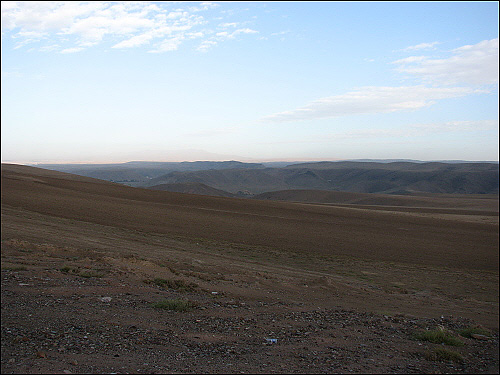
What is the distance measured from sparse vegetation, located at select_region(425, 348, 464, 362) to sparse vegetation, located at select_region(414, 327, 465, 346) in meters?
0.70

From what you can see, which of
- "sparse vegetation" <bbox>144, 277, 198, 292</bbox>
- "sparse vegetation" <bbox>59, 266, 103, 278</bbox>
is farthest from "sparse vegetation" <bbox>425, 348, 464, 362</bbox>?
"sparse vegetation" <bbox>59, 266, 103, 278</bbox>

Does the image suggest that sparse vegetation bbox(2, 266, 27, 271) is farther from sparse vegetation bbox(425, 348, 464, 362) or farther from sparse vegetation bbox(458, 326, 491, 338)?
sparse vegetation bbox(458, 326, 491, 338)

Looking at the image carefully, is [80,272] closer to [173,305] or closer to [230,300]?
[173,305]

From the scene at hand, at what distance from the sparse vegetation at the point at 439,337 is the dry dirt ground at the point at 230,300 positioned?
0.13 meters

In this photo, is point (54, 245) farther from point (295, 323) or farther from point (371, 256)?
point (371, 256)

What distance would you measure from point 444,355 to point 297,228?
74.3 feet

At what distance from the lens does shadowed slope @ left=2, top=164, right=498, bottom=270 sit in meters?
22.8

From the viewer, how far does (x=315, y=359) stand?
607cm

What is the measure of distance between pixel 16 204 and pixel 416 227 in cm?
3185

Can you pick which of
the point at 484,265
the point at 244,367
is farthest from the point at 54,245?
the point at 484,265

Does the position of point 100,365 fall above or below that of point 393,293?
above

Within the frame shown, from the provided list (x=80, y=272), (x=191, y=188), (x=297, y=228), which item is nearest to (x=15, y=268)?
(x=80, y=272)

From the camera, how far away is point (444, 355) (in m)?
6.50

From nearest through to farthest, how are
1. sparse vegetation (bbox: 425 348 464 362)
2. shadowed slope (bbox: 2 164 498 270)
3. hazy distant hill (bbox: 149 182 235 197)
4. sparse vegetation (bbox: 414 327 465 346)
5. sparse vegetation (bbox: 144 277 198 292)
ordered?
sparse vegetation (bbox: 425 348 464 362) < sparse vegetation (bbox: 414 327 465 346) < sparse vegetation (bbox: 144 277 198 292) < shadowed slope (bbox: 2 164 498 270) < hazy distant hill (bbox: 149 182 235 197)
